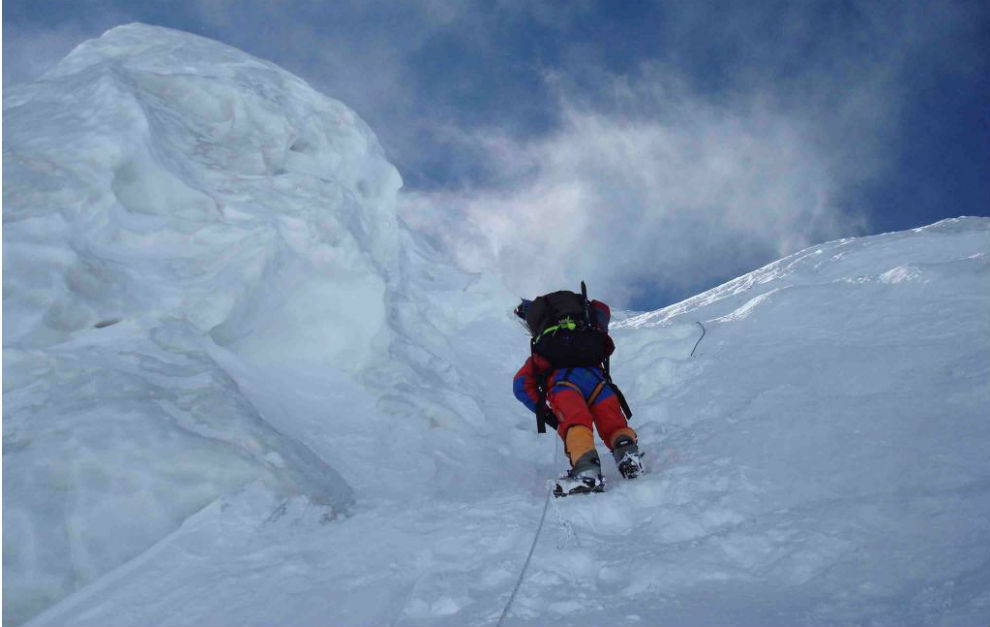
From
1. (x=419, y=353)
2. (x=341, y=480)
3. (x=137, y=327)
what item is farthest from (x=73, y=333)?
(x=419, y=353)

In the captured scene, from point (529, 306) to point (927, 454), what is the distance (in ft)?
10.6

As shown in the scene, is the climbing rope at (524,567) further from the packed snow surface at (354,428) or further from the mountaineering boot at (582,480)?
the mountaineering boot at (582,480)

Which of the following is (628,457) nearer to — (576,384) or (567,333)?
(576,384)

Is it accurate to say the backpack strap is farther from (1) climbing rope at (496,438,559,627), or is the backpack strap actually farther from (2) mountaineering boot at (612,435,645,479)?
(1) climbing rope at (496,438,559,627)

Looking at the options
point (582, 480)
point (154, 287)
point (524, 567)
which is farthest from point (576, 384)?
point (154, 287)

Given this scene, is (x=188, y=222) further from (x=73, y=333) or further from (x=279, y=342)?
(x=73, y=333)

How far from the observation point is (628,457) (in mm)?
4445

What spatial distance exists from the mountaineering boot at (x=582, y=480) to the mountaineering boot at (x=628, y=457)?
0.32 metres

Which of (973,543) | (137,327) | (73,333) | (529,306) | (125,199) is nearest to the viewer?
(973,543)

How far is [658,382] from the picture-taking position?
749 centimetres

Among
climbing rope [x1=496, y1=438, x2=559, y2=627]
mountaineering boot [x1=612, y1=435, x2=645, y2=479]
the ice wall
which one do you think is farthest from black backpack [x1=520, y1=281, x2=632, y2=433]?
the ice wall

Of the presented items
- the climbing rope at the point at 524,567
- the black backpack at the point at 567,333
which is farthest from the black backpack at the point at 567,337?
the climbing rope at the point at 524,567

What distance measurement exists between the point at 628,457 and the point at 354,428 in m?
2.84

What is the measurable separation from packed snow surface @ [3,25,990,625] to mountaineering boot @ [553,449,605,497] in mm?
157
